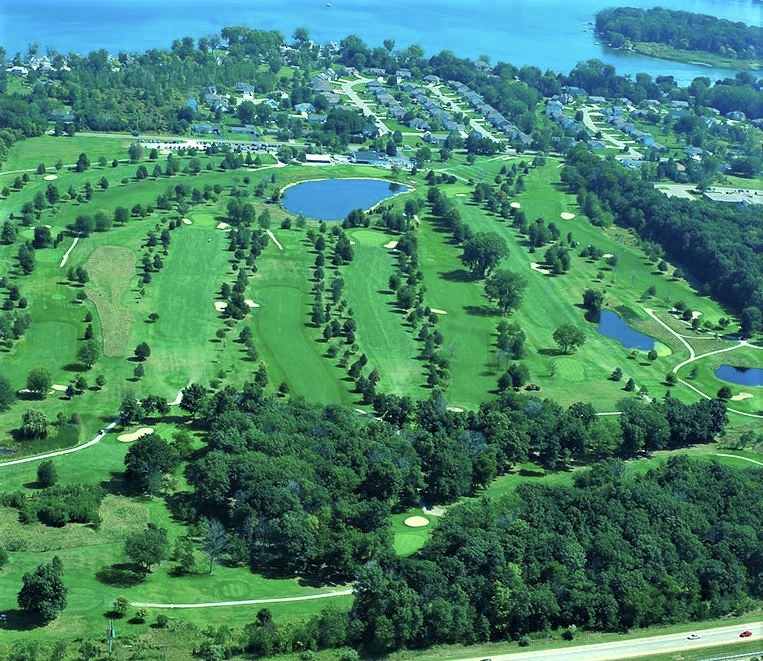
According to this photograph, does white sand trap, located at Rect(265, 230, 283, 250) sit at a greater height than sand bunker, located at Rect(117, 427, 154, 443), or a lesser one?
greater

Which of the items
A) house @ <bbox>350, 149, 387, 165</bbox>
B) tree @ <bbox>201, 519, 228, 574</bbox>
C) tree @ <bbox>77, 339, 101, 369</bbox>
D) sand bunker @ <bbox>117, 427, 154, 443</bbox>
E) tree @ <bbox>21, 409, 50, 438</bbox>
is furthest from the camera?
house @ <bbox>350, 149, 387, 165</bbox>

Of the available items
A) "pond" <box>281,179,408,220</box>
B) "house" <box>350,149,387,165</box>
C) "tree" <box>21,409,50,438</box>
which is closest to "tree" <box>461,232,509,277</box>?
"pond" <box>281,179,408,220</box>

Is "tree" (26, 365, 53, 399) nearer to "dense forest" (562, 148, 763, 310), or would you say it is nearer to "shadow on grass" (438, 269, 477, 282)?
"shadow on grass" (438, 269, 477, 282)

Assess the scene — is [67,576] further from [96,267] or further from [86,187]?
[86,187]

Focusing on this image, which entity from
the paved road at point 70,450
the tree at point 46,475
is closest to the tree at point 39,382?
the paved road at point 70,450

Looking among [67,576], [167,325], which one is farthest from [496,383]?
[67,576]

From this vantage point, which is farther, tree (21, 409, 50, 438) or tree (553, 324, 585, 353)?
tree (553, 324, 585, 353)
